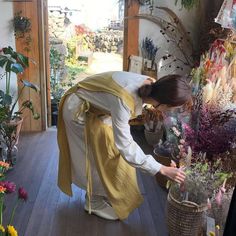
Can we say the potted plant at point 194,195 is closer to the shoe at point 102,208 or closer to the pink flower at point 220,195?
the pink flower at point 220,195

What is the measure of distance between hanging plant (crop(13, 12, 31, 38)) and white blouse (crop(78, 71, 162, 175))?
1.84 meters

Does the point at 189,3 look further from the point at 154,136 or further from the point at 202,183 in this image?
the point at 202,183

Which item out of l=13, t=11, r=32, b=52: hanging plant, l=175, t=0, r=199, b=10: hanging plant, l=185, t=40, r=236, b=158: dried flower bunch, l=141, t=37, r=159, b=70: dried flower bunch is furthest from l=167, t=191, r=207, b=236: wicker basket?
l=13, t=11, r=32, b=52: hanging plant

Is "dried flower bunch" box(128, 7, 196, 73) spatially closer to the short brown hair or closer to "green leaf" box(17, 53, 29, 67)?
"green leaf" box(17, 53, 29, 67)

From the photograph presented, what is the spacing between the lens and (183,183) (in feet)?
6.05

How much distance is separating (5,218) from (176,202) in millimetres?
1109

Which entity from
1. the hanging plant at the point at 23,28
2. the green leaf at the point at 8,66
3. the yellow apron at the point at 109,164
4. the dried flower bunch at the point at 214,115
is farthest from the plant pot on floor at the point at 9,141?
the dried flower bunch at the point at 214,115

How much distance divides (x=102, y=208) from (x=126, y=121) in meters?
0.75

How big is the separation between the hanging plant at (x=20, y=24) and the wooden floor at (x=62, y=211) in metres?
1.32

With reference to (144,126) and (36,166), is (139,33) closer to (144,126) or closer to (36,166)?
(144,126)

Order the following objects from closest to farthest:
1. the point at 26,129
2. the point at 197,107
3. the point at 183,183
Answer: the point at 183,183 → the point at 197,107 → the point at 26,129

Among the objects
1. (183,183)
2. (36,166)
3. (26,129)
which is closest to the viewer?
(183,183)

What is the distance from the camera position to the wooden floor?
6.99 feet

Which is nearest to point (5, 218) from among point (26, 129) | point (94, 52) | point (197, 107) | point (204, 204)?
point (204, 204)
